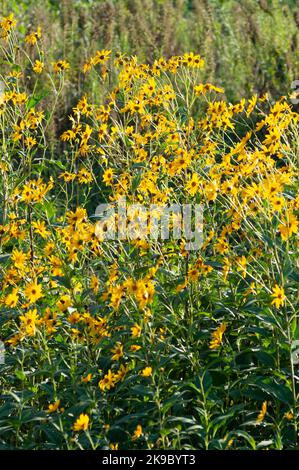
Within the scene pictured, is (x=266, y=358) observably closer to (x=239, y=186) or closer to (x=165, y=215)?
(x=239, y=186)

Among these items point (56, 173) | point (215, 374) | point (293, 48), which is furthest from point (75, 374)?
point (293, 48)

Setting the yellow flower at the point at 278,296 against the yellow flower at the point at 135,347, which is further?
the yellow flower at the point at 135,347

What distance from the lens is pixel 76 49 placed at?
8.22 m

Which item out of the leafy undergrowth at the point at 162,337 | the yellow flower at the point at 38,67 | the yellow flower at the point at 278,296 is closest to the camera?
the yellow flower at the point at 278,296

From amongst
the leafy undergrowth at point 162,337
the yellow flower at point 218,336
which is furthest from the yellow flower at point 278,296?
the yellow flower at point 218,336

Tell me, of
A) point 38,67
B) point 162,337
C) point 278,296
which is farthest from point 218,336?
point 38,67

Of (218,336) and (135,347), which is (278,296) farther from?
(135,347)

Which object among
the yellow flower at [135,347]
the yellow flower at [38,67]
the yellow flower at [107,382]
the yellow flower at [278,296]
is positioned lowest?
the yellow flower at [107,382]

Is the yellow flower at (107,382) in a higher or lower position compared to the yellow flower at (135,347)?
lower

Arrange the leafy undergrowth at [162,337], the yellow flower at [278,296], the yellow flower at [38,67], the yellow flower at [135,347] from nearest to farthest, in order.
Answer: the yellow flower at [278,296] < the leafy undergrowth at [162,337] < the yellow flower at [135,347] < the yellow flower at [38,67]

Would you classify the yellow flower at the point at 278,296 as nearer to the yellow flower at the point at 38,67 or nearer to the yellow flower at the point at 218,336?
the yellow flower at the point at 218,336

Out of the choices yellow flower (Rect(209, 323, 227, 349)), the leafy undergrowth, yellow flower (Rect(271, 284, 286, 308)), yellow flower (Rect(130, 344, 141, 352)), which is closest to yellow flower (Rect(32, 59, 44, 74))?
the leafy undergrowth

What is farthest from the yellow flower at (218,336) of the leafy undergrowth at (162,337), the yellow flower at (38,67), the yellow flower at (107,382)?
the yellow flower at (38,67)

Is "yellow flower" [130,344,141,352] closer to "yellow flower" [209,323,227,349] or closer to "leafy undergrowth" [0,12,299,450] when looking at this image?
"leafy undergrowth" [0,12,299,450]
